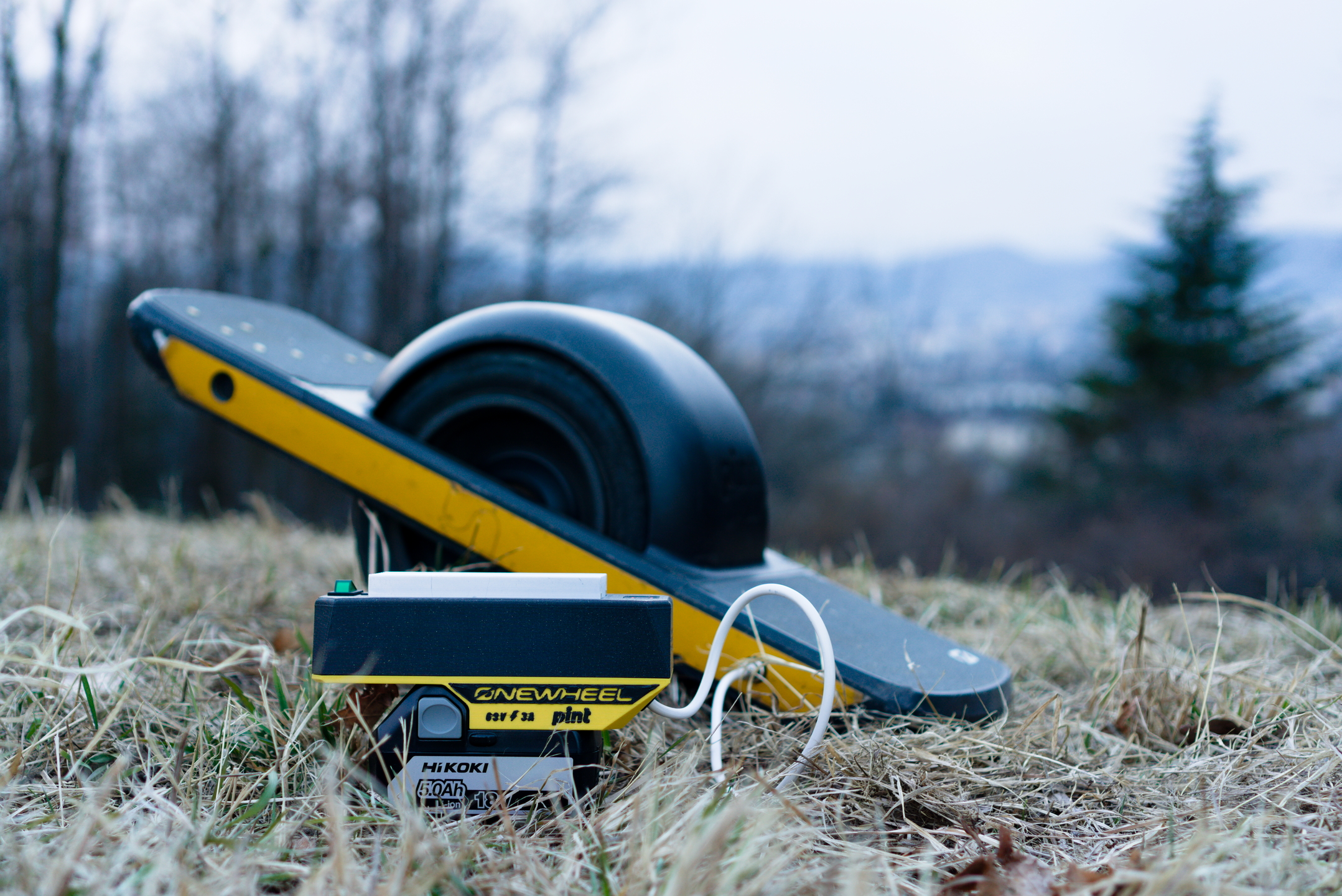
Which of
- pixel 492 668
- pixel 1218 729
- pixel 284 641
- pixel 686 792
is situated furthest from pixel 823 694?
pixel 284 641

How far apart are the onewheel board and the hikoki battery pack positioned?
0.40 meters

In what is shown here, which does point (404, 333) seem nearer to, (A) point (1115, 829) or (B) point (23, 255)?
(B) point (23, 255)

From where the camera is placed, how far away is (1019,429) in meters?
17.8

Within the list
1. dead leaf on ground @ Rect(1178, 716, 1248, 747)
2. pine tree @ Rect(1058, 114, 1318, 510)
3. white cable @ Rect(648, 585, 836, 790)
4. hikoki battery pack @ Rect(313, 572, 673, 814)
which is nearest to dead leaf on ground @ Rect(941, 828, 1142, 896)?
white cable @ Rect(648, 585, 836, 790)

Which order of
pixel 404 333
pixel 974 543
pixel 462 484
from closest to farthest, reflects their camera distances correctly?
pixel 462 484 → pixel 404 333 → pixel 974 543

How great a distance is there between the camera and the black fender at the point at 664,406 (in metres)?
1.61

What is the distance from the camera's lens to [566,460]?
1750 millimetres

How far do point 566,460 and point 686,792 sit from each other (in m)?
0.86

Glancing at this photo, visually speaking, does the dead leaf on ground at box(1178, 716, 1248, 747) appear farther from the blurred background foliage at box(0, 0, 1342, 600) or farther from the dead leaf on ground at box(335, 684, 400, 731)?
the blurred background foliage at box(0, 0, 1342, 600)

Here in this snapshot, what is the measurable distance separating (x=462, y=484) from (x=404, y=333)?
11.5 m

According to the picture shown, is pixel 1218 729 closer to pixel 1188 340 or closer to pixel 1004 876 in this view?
pixel 1004 876

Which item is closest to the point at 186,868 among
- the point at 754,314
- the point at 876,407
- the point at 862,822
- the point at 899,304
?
the point at 862,822

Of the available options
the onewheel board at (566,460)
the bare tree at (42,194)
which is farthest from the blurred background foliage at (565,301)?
the onewheel board at (566,460)

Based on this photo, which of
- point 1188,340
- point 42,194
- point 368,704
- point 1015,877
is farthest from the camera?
point 1188,340
